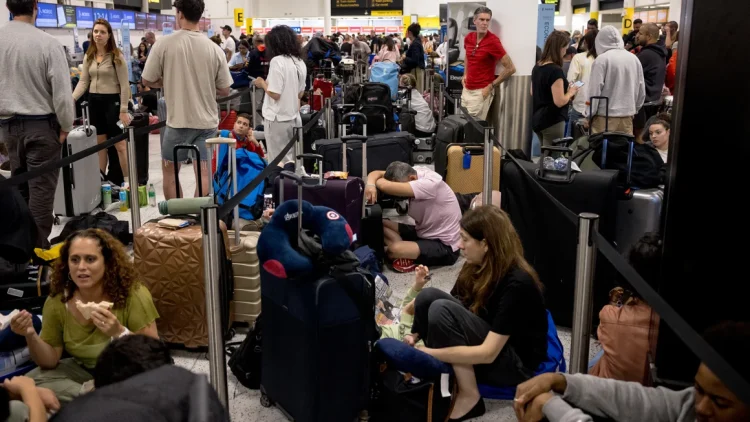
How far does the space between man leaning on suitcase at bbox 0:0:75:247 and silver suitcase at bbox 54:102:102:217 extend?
1141 millimetres

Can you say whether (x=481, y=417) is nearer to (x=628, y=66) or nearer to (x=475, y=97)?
(x=628, y=66)

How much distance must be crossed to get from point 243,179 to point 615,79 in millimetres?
3421

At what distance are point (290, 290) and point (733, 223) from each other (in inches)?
62.3

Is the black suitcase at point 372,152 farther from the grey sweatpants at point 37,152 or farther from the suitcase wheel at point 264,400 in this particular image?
the suitcase wheel at point 264,400

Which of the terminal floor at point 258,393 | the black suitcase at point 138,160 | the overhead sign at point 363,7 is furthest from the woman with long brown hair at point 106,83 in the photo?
the overhead sign at point 363,7

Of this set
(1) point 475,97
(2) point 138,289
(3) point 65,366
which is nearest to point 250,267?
(2) point 138,289

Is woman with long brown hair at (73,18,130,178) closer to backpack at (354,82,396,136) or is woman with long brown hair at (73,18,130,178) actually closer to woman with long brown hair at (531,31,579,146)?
backpack at (354,82,396,136)

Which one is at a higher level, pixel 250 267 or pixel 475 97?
pixel 475 97

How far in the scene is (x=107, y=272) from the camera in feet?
9.74

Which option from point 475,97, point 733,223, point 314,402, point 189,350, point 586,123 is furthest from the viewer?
point 475,97

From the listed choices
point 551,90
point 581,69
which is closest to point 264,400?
point 551,90

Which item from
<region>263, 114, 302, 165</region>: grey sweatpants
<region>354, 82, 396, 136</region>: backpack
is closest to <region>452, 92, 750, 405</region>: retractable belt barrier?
<region>263, 114, 302, 165</region>: grey sweatpants

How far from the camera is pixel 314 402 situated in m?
2.79

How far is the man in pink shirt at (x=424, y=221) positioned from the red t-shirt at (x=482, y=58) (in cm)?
307
